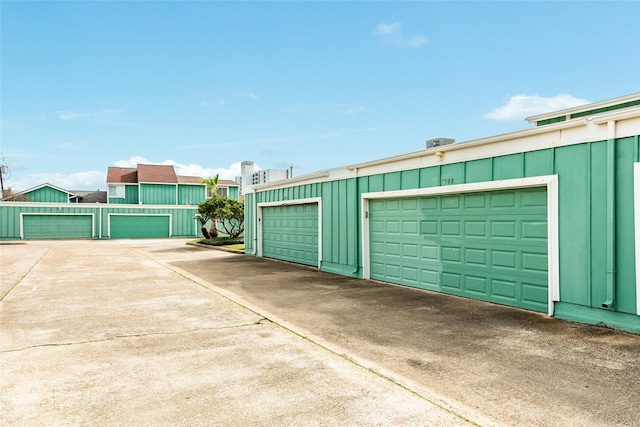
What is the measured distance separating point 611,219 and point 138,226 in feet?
102

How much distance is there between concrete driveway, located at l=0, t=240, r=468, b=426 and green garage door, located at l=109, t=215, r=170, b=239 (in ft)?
82.9

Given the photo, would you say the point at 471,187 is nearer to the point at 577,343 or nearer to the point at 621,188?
the point at 621,188

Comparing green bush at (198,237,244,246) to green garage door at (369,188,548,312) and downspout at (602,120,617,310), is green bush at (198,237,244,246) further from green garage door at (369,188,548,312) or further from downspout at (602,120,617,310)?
downspout at (602,120,617,310)

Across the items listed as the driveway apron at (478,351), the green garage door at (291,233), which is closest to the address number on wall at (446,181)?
the driveway apron at (478,351)

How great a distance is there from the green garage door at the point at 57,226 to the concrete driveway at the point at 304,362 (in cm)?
2427

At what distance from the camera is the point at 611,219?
550 cm

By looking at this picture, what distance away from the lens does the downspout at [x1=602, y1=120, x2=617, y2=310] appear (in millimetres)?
5458

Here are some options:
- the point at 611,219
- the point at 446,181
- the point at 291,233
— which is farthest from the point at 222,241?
the point at 611,219

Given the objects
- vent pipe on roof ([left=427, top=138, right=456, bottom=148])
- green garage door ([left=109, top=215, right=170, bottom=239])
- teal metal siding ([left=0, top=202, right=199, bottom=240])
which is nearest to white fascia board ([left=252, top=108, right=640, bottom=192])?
vent pipe on roof ([left=427, top=138, right=456, bottom=148])

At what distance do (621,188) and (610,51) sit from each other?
28.8ft

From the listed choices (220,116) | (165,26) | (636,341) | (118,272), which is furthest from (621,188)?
(220,116)

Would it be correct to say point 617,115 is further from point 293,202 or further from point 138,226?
point 138,226

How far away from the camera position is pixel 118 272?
1121 cm

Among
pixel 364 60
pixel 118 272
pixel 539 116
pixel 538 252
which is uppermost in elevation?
pixel 364 60
